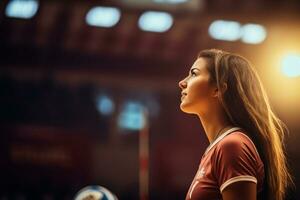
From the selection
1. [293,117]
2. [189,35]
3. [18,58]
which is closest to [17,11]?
[18,58]

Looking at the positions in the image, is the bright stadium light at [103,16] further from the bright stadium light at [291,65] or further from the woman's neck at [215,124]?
the woman's neck at [215,124]

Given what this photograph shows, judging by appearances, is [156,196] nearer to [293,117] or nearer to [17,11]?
[293,117]

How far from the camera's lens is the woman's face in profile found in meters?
1.72

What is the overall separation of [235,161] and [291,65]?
7854 millimetres

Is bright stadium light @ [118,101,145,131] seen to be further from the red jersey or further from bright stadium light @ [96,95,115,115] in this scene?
the red jersey

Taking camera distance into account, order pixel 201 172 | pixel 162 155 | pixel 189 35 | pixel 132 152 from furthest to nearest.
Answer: pixel 189 35, pixel 132 152, pixel 162 155, pixel 201 172

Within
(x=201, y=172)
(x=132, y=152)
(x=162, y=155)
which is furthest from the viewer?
(x=132, y=152)

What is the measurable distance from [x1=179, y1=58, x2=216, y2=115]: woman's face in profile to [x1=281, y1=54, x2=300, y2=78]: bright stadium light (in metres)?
7.47

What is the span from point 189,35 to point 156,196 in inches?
126

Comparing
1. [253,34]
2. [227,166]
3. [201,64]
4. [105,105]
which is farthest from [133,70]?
[227,166]

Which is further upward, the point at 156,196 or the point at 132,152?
the point at 132,152

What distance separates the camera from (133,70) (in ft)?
32.7

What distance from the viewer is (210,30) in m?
9.49

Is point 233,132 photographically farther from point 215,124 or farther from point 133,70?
point 133,70
